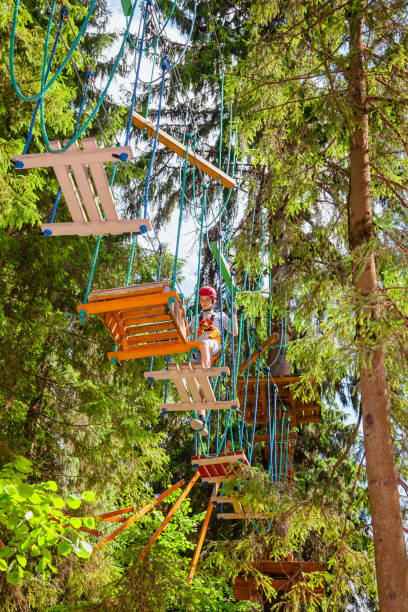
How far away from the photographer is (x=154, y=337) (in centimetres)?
494

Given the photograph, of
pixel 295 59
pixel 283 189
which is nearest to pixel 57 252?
pixel 283 189

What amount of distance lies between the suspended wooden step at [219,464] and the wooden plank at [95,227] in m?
2.84

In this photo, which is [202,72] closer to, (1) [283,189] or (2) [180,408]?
(1) [283,189]

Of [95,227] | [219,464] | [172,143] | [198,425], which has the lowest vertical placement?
[219,464]

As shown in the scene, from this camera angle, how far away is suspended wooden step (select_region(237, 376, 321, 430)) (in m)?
8.65

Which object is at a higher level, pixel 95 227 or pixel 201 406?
pixel 95 227

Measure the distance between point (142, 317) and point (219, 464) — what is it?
2140 mm

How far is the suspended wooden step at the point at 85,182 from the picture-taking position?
3551 mm

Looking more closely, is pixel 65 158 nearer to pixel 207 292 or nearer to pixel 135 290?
pixel 135 290

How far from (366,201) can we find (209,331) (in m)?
1.93

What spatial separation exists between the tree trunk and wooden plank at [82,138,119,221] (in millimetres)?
2195

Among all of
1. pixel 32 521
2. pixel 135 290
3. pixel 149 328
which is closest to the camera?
pixel 32 521

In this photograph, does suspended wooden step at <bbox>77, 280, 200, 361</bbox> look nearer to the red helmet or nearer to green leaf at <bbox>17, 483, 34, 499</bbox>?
green leaf at <bbox>17, 483, 34, 499</bbox>

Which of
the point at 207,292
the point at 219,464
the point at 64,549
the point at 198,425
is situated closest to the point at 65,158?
the point at 64,549
